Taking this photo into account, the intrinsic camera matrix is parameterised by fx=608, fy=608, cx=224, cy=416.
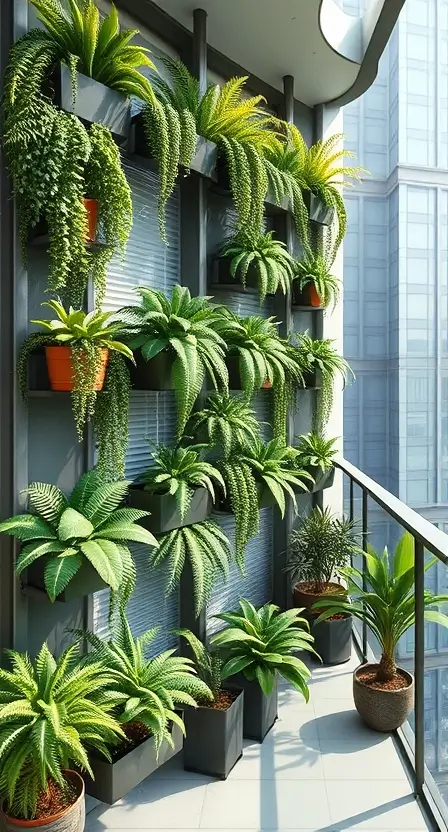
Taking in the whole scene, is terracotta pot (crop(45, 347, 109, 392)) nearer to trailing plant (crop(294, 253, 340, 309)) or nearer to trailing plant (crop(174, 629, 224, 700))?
trailing plant (crop(174, 629, 224, 700))

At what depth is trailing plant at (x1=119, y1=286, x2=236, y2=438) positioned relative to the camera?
6.86ft

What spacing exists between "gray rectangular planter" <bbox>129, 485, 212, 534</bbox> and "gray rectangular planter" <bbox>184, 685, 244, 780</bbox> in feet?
2.23

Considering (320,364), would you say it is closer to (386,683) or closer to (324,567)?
(324,567)

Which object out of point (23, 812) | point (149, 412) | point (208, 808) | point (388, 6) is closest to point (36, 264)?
point (149, 412)

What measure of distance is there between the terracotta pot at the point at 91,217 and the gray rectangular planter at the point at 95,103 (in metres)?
0.27

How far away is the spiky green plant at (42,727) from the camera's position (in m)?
1.49

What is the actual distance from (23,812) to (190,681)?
61 cm

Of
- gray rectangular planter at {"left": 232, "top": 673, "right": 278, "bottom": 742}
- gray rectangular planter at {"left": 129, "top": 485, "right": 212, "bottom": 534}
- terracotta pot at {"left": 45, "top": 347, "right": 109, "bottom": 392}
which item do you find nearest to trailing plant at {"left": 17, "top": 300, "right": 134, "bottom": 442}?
terracotta pot at {"left": 45, "top": 347, "right": 109, "bottom": 392}

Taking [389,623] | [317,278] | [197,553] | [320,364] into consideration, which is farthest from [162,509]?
[317,278]

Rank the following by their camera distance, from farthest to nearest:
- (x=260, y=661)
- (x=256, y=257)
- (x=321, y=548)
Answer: (x=321, y=548) → (x=256, y=257) → (x=260, y=661)

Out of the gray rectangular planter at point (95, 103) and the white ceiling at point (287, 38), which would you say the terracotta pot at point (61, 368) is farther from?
the white ceiling at point (287, 38)

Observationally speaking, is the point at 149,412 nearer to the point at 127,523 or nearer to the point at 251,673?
the point at 127,523

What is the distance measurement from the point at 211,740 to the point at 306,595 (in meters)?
1.21

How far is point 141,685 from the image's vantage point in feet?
6.36
